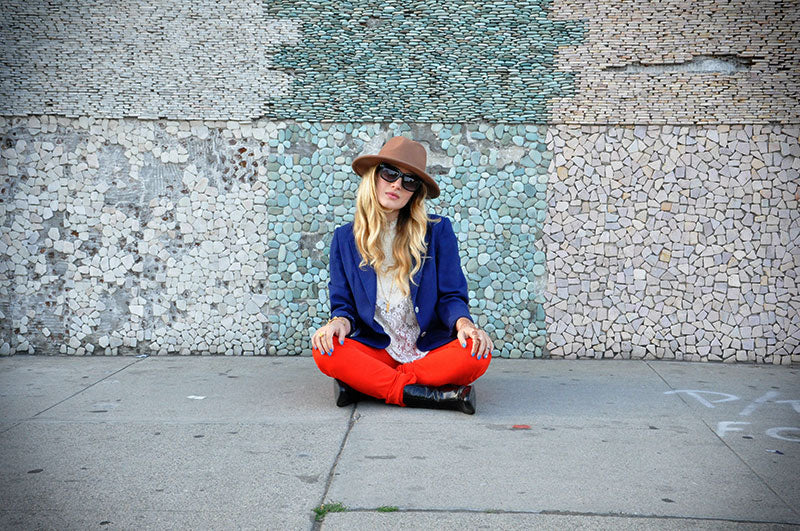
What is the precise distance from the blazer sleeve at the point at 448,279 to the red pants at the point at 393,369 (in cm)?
21

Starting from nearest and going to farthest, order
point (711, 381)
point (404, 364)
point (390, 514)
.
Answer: point (390, 514)
point (404, 364)
point (711, 381)

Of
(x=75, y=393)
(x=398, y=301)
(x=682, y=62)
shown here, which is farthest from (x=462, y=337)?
(x=682, y=62)

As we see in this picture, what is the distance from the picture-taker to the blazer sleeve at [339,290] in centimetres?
361

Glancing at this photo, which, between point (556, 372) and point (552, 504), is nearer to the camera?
point (552, 504)

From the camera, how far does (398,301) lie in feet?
12.3

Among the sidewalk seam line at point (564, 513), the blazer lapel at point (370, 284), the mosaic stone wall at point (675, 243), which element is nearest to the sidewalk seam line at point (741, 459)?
the sidewalk seam line at point (564, 513)

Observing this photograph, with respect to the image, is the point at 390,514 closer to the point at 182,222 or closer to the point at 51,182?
the point at 182,222

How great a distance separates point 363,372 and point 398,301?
19.5 inches

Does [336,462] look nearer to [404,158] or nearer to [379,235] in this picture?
[379,235]

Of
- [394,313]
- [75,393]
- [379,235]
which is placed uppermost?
[379,235]

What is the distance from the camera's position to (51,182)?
5.07 metres

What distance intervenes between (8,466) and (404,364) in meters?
1.96

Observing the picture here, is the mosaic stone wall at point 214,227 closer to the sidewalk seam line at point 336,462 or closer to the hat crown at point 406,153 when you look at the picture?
the hat crown at point 406,153

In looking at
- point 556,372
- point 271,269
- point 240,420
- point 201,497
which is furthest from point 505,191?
point 201,497
